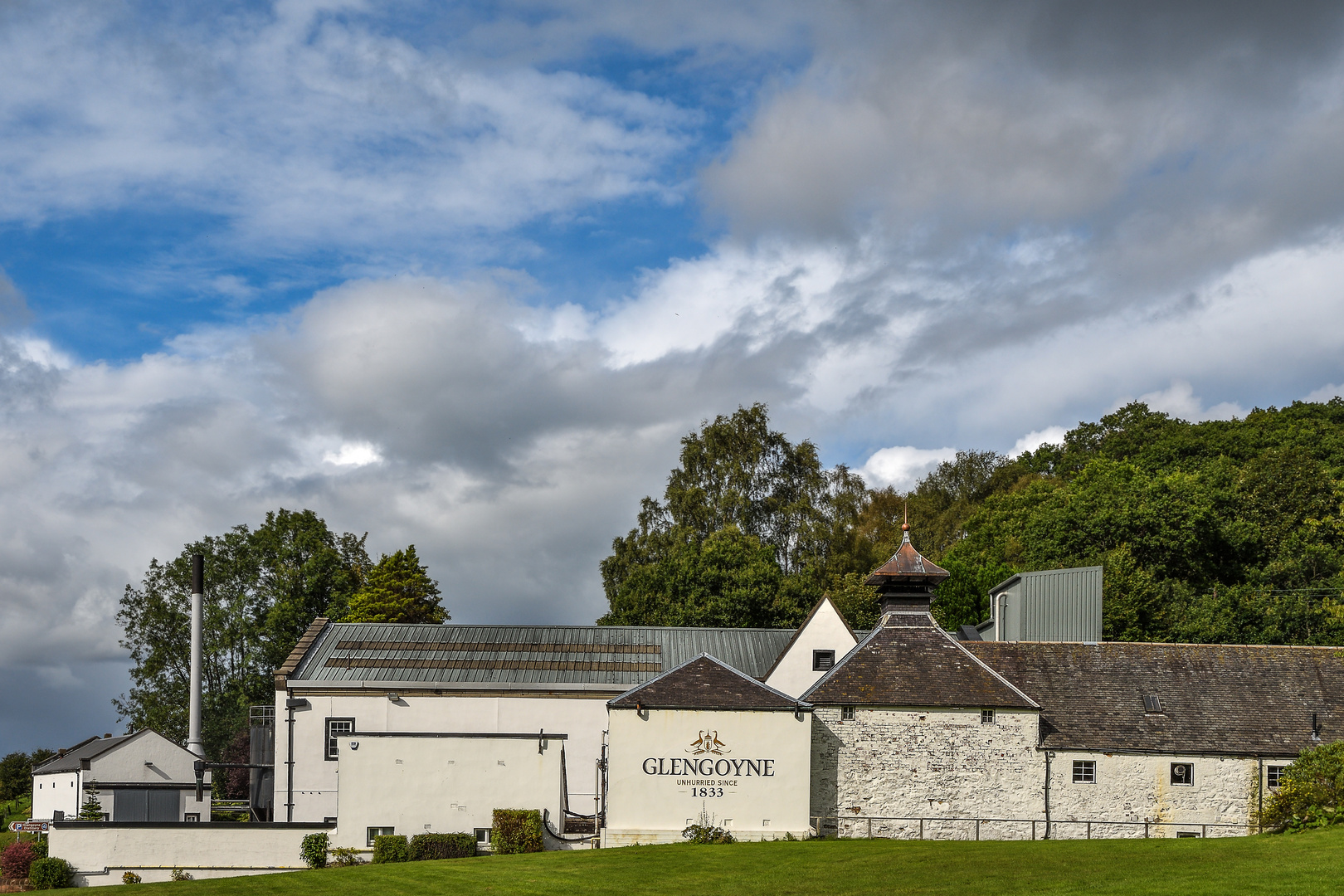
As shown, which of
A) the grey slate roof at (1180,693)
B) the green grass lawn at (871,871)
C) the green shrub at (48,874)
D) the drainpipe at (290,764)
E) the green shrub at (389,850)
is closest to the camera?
the green grass lawn at (871,871)

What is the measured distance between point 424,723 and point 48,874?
12.6 m

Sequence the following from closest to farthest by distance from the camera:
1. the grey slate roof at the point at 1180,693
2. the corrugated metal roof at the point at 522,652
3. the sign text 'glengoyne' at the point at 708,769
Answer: the sign text 'glengoyne' at the point at 708,769 → the grey slate roof at the point at 1180,693 → the corrugated metal roof at the point at 522,652

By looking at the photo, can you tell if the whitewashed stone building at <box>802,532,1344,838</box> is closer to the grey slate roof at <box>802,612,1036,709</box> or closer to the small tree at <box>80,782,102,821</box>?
the grey slate roof at <box>802,612,1036,709</box>

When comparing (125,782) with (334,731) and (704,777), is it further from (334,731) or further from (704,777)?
(704,777)

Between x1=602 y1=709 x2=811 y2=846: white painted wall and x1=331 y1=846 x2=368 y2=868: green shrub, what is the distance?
22.0 ft

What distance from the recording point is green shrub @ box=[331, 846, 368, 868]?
32.2 meters

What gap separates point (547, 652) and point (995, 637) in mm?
16831

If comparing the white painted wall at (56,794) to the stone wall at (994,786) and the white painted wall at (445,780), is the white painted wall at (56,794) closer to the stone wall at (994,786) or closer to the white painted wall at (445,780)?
the white painted wall at (445,780)

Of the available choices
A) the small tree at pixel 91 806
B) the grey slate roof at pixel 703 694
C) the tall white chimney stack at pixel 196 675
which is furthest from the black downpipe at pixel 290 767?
the tall white chimney stack at pixel 196 675

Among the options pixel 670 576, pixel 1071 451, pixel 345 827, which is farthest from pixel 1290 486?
pixel 345 827

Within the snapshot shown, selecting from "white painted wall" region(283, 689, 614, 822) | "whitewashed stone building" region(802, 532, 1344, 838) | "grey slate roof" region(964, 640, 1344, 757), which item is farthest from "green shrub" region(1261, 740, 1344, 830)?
"white painted wall" region(283, 689, 614, 822)

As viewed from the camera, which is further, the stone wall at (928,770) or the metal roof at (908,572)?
the metal roof at (908,572)

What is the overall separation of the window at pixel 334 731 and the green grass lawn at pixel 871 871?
10.5m

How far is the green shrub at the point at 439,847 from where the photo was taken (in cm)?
3222
